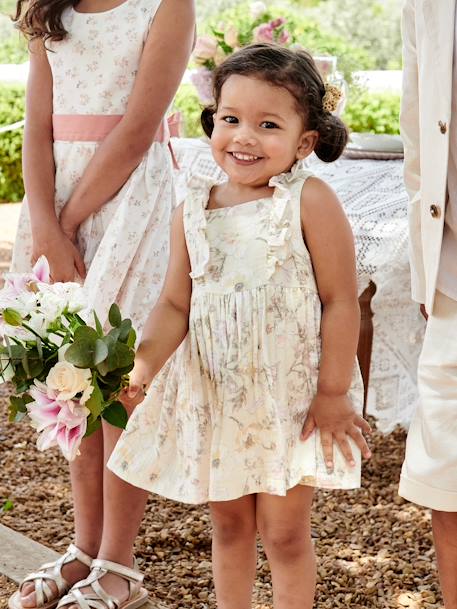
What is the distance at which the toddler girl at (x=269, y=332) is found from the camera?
92.4 inches

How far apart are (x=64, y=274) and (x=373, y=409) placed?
1.76m

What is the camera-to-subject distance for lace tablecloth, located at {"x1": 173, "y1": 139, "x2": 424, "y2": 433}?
405 centimetres

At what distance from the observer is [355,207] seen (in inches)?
166

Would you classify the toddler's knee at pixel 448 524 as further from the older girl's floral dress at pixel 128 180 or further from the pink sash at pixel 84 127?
the pink sash at pixel 84 127

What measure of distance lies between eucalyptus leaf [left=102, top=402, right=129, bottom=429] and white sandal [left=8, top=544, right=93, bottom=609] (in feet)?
3.31

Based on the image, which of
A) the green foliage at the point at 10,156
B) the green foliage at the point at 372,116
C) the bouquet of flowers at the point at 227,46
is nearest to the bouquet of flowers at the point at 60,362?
the bouquet of flowers at the point at 227,46

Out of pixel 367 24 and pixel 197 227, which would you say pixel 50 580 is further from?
pixel 367 24

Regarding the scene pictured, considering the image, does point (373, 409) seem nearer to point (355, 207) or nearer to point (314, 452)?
point (355, 207)

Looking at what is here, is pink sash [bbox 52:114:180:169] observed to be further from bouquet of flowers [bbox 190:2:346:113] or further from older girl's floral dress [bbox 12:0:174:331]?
bouquet of flowers [bbox 190:2:346:113]

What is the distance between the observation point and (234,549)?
98.3 inches

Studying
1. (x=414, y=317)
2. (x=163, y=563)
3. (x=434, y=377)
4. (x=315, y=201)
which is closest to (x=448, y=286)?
(x=434, y=377)

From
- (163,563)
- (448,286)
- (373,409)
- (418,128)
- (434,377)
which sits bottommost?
(163,563)

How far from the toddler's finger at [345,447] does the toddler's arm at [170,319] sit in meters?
0.44

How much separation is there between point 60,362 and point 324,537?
1.88 meters
